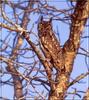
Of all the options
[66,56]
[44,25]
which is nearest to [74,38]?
[66,56]

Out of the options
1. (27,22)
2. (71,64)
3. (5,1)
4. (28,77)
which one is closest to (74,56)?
(71,64)

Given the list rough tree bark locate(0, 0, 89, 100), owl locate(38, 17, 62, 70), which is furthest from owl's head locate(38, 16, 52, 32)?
rough tree bark locate(0, 0, 89, 100)

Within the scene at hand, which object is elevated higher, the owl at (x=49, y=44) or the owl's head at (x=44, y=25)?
the owl's head at (x=44, y=25)

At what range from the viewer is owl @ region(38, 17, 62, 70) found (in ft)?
12.3

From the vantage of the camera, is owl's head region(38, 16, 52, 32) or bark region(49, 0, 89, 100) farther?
owl's head region(38, 16, 52, 32)

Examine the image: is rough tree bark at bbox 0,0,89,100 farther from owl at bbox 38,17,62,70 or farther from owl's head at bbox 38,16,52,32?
owl's head at bbox 38,16,52,32

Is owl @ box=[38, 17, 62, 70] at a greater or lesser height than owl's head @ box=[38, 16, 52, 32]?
lesser

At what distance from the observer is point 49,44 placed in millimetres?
3785

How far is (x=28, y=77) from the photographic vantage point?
3750 mm

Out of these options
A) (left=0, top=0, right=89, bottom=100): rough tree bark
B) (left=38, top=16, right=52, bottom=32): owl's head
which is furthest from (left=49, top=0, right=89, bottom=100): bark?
(left=38, top=16, right=52, bottom=32): owl's head

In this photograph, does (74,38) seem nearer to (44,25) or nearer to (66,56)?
(66,56)

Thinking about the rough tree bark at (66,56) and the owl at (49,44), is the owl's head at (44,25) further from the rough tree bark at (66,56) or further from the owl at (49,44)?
the rough tree bark at (66,56)

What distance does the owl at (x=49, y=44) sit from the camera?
12.3 feet

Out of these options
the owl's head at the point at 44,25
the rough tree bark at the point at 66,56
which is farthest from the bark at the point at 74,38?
the owl's head at the point at 44,25
